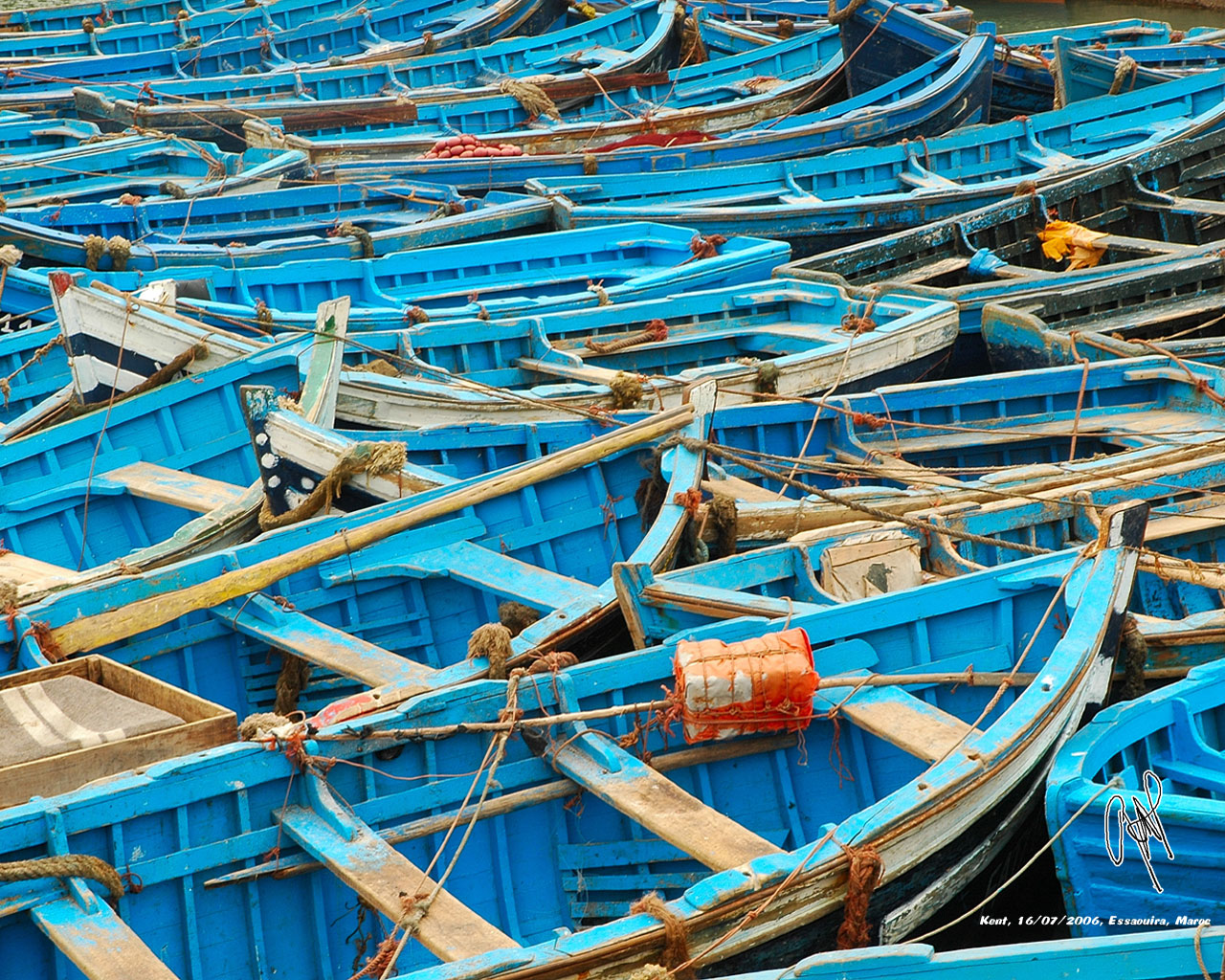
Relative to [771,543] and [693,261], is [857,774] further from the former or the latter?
[693,261]

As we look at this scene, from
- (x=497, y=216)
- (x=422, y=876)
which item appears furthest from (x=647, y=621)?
(x=497, y=216)

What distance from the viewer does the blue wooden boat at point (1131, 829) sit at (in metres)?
5.31

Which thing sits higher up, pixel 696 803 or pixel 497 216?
pixel 497 216

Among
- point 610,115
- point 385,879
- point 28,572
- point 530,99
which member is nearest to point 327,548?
point 28,572

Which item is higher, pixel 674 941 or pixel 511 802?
pixel 511 802

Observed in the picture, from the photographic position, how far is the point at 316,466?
7.54 m

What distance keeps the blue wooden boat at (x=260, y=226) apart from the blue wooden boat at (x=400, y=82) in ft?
9.42

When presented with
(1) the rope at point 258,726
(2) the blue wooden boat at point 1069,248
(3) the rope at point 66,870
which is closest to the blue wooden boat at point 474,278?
(2) the blue wooden boat at point 1069,248

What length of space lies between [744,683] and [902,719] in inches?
27.2

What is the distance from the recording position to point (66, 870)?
495 cm

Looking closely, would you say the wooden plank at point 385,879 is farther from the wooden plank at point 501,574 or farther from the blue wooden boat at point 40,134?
the blue wooden boat at point 40,134

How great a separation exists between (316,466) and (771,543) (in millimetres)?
2383

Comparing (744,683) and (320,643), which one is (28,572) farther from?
(744,683)
